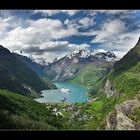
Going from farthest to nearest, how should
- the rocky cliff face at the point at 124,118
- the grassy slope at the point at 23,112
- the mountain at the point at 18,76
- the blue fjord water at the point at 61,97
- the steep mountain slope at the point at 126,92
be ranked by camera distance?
the blue fjord water at the point at 61,97
the mountain at the point at 18,76
the steep mountain slope at the point at 126,92
the rocky cliff face at the point at 124,118
the grassy slope at the point at 23,112

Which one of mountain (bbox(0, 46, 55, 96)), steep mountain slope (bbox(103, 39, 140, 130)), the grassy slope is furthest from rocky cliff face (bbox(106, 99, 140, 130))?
mountain (bbox(0, 46, 55, 96))

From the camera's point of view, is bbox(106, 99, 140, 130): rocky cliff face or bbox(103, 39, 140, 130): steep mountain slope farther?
bbox(103, 39, 140, 130): steep mountain slope

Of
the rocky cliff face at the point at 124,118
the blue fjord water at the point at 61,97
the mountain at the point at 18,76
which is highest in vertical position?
the mountain at the point at 18,76

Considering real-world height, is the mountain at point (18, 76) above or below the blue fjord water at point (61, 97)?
above

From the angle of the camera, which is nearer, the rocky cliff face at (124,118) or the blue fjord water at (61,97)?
the rocky cliff face at (124,118)

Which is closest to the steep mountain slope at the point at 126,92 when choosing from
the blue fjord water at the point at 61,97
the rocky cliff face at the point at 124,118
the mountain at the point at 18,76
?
the rocky cliff face at the point at 124,118

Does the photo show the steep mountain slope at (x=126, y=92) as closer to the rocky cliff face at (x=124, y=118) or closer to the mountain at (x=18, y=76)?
the rocky cliff face at (x=124, y=118)

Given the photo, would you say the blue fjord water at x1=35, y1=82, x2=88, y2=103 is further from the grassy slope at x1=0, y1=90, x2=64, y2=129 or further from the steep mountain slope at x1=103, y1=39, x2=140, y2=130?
the grassy slope at x1=0, y1=90, x2=64, y2=129

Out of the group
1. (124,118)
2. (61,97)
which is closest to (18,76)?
(61,97)

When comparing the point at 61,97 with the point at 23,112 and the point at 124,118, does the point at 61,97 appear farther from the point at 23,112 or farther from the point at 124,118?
the point at 23,112

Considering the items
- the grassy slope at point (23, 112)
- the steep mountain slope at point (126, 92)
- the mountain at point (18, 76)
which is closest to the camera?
the grassy slope at point (23, 112)
